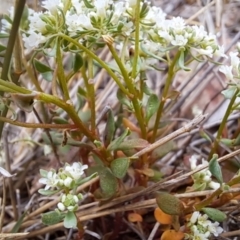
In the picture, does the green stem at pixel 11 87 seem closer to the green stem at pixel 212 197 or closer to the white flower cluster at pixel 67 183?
the white flower cluster at pixel 67 183

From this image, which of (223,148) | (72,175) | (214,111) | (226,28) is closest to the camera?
(72,175)

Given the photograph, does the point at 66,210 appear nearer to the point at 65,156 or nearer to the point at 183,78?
the point at 65,156

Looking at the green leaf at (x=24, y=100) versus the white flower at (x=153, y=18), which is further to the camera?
the white flower at (x=153, y=18)

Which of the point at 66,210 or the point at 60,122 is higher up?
the point at 60,122

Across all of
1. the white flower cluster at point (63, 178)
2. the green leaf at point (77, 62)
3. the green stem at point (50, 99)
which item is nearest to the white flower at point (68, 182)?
the white flower cluster at point (63, 178)

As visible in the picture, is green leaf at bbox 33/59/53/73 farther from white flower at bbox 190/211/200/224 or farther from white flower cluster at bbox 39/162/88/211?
white flower at bbox 190/211/200/224

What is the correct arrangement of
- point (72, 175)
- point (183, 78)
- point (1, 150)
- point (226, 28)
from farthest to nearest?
point (226, 28) < point (183, 78) < point (1, 150) < point (72, 175)

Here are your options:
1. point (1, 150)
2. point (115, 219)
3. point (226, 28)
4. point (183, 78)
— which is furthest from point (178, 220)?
point (226, 28)

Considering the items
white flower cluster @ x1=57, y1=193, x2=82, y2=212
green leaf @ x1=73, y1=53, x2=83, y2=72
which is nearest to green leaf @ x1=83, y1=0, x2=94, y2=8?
green leaf @ x1=73, y1=53, x2=83, y2=72
